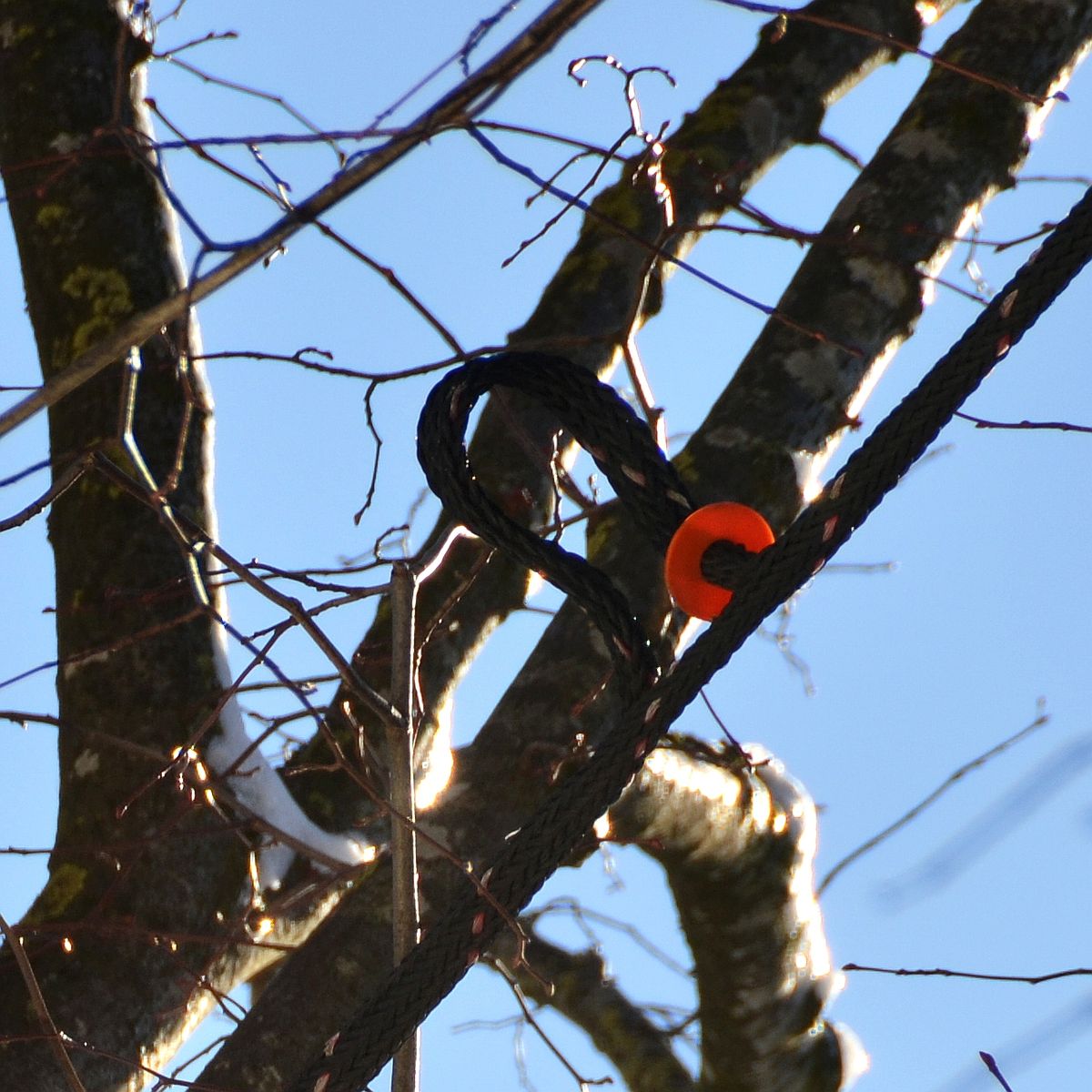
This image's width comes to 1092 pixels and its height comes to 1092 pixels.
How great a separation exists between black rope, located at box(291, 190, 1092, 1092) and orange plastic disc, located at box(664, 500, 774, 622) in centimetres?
8

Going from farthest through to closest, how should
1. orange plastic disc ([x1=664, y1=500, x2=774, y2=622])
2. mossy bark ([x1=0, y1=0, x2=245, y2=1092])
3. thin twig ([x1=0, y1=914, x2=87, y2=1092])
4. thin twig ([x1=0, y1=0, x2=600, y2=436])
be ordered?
mossy bark ([x1=0, y1=0, x2=245, y2=1092]) < thin twig ([x1=0, y1=914, x2=87, y2=1092]) < orange plastic disc ([x1=664, y1=500, x2=774, y2=622]) < thin twig ([x1=0, y1=0, x2=600, y2=436])

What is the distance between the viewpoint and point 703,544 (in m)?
0.74

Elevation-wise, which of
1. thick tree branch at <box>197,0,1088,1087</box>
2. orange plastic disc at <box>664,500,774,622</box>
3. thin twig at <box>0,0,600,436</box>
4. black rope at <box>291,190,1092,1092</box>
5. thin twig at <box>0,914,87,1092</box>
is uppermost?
thick tree branch at <box>197,0,1088,1087</box>

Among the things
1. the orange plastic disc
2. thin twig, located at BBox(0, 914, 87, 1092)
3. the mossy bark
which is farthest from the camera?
the mossy bark

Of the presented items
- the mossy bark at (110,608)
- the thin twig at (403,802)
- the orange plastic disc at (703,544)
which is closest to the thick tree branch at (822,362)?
the mossy bark at (110,608)

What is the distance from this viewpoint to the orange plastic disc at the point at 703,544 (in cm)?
74

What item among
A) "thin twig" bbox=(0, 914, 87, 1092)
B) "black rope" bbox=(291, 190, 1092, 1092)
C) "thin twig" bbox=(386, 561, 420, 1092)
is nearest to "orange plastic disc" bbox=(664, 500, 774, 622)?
"black rope" bbox=(291, 190, 1092, 1092)

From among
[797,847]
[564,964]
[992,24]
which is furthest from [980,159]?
[564,964]

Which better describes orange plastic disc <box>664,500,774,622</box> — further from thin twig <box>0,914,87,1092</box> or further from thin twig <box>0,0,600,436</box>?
thin twig <box>0,914,87,1092</box>

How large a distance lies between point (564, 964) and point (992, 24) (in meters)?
1.68

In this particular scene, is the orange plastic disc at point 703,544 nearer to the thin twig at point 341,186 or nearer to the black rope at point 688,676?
the black rope at point 688,676

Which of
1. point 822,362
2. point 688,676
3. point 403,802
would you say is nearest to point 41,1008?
point 403,802

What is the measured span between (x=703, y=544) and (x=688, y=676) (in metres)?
0.11

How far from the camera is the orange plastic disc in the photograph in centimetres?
74
